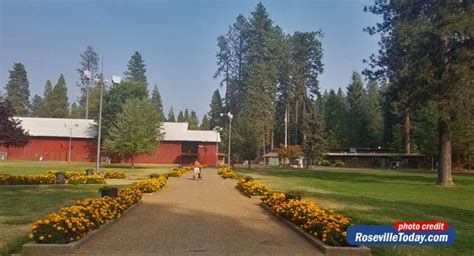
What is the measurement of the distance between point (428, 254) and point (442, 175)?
25167 millimetres

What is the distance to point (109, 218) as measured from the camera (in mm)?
11602

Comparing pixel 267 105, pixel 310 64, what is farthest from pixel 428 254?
pixel 310 64

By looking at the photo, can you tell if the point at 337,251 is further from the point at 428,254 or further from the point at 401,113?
the point at 401,113

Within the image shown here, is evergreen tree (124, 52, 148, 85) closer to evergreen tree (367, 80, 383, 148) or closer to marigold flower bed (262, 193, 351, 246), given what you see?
evergreen tree (367, 80, 383, 148)

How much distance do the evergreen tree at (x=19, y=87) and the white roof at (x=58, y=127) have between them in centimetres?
4525

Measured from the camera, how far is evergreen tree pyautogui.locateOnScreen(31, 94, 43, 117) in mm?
122450

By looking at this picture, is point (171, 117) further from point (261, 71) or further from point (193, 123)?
point (261, 71)

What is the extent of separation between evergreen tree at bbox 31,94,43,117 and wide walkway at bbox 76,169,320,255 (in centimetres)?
11577

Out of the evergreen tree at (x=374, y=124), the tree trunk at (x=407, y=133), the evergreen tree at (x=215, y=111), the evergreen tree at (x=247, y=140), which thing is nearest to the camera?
the evergreen tree at (x=247, y=140)

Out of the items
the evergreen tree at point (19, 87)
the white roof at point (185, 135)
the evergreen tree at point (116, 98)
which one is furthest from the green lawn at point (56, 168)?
the evergreen tree at point (19, 87)

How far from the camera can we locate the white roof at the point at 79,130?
240 ft

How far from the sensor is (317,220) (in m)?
9.98

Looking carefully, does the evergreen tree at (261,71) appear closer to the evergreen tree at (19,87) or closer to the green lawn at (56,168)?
the green lawn at (56,168)

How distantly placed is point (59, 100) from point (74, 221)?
113 meters
